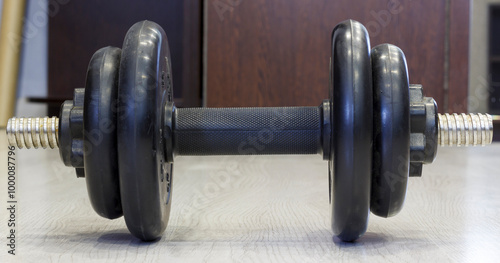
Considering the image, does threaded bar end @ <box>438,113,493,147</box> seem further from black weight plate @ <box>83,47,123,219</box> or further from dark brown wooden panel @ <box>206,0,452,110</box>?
dark brown wooden panel @ <box>206,0,452,110</box>

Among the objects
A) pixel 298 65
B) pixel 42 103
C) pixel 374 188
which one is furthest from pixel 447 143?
pixel 42 103

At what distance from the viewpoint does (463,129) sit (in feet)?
1.80

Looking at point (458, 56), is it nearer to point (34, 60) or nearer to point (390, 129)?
point (390, 129)

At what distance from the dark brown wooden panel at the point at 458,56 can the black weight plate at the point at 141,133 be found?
1.68 metres

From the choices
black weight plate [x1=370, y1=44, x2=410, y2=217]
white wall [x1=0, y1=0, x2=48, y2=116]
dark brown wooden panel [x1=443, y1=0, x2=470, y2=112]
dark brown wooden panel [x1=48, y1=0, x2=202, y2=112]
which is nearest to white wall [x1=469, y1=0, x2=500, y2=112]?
dark brown wooden panel [x1=443, y1=0, x2=470, y2=112]

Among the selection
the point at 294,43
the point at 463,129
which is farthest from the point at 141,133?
the point at 294,43

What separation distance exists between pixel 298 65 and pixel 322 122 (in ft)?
4.78

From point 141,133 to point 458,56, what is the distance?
1.75m

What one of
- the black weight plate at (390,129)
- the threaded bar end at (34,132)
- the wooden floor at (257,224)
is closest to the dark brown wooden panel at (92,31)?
the wooden floor at (257,224)

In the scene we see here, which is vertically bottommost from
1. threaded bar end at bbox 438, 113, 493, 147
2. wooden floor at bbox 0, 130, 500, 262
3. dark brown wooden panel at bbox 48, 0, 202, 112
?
wooden floor at bbox 0, 130, 500, 262

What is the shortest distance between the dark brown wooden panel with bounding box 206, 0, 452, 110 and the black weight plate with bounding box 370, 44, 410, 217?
1479mm

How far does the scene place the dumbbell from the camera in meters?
0.48

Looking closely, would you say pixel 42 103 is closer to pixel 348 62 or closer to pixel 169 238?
pixel 169 238

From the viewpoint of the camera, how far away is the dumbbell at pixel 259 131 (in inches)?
18.8
